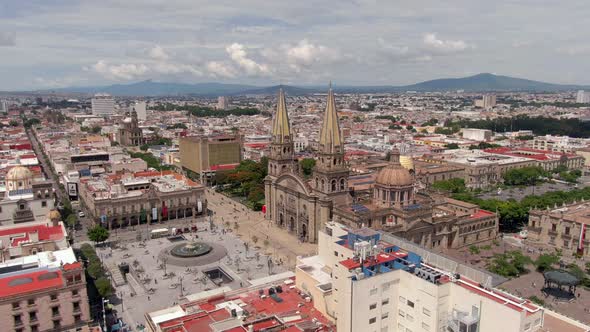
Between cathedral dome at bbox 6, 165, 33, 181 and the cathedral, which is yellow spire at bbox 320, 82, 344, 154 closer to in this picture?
the cathedral

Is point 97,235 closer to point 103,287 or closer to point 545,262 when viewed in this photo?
point 103,287

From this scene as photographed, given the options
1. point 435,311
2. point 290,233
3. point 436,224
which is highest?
point 435,311

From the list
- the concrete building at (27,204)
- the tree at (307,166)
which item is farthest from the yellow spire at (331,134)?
the tree at (307,166)

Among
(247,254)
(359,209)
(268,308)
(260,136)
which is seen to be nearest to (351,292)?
(268,308)

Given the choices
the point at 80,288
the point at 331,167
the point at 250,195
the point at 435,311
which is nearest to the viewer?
the point at 435,311

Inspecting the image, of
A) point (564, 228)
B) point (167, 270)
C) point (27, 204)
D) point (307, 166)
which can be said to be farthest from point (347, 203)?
point (307, 166)

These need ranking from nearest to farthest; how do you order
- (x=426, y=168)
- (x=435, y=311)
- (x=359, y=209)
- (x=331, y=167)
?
1. (x=435, y=311)
2. (x=359, y=209)
3. (x=331, y=167)
4. (x=426, y=168)

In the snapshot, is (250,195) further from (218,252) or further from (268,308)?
(268,308)
